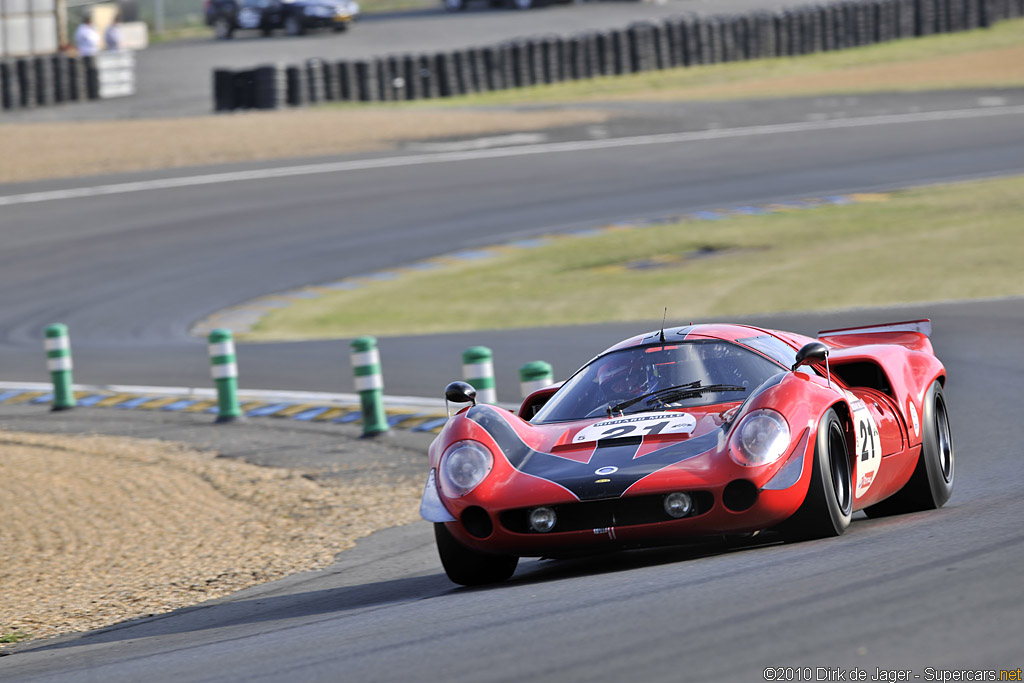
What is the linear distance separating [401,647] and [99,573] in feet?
12.8

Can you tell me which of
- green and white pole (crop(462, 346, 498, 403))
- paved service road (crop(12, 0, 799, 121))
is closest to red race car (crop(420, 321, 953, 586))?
green and white pole (crop(462, 346, 498, 403))

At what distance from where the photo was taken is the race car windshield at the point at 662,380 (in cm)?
707

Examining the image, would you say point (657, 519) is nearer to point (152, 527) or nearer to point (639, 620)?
point (639, 620)

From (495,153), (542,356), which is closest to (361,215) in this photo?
(495,153)

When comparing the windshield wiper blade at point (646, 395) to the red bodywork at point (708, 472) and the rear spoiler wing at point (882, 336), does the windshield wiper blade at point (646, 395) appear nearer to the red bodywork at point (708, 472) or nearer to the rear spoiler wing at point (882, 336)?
the red bodywork at point (708, 472)

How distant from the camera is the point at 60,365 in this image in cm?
1552

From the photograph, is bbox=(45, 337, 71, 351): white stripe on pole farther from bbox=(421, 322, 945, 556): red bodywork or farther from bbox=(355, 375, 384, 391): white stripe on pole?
bbox=(421, 322, 945, 556): red bodywork

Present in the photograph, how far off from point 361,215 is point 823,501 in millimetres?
21197

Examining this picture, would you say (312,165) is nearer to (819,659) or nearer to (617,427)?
(617,427)

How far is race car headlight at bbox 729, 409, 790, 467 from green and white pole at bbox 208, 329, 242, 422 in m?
8.47

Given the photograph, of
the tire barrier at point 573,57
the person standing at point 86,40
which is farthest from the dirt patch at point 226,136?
the person standing at point 86,40

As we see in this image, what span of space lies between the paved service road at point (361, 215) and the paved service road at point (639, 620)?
838cm

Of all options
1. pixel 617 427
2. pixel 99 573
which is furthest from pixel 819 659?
pixel 99 573

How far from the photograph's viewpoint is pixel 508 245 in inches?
948
